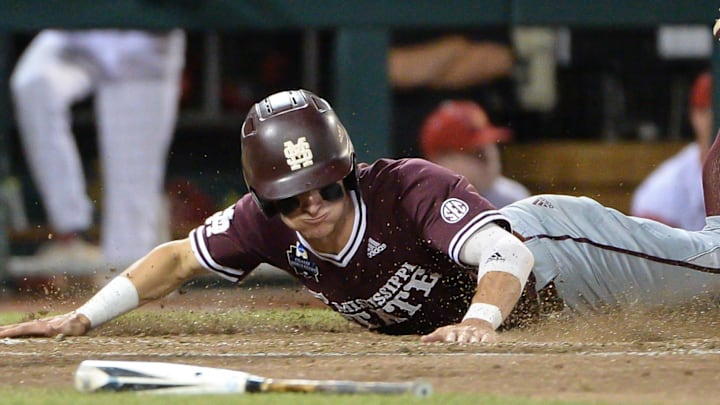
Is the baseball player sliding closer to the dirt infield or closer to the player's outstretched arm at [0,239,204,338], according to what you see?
the player's outstretched arm at [0,239,204,338]

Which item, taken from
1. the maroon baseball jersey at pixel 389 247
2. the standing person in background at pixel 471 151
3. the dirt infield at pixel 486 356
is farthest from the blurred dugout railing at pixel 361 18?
the maroon baseball jersey at pixel 389 247

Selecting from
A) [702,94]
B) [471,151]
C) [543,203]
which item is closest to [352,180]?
[543,203]

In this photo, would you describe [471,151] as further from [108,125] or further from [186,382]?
[186,382]

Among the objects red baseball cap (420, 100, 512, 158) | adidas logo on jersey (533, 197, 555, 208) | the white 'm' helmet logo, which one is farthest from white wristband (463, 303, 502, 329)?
red baseball cap (420, 100, 512, 158)

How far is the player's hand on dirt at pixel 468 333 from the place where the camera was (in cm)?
429

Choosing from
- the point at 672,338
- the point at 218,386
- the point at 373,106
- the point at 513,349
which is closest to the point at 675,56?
the point at 373,106

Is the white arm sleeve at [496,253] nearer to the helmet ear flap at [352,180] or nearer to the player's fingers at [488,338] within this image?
the player's fingers at [488,338]

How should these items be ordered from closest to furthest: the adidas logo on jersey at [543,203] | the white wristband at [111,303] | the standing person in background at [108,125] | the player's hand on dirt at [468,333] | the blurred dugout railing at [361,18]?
1. the player's hand on dirt at [468,333]
2. the white wristband at [111,303]
3. the adidas logo on jersey at [543,203]
4. the blurred dugout railing at [361,18]
5. the standing person in background at [108,125]

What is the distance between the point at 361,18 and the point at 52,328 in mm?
3106

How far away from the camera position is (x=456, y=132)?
8.66 meters

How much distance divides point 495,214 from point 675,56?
18.8 feet

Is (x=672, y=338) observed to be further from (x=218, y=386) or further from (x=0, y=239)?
(x=0, y=239)

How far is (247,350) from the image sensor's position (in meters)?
4.51

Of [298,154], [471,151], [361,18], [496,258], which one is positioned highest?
[361,18]
